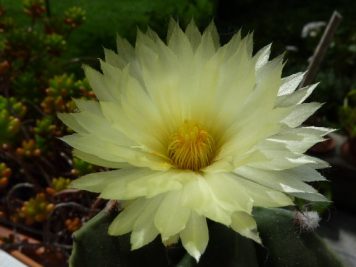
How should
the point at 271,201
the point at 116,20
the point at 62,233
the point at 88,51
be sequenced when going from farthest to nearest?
1. the point at 116,20
2. the point at 88,51
3. the point at 62,233
4. the point at 271,201

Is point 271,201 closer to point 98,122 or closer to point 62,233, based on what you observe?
point 98,122

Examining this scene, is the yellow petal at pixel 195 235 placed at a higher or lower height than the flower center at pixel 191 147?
lower

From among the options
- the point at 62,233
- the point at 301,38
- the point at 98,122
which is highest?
the point at 98,122

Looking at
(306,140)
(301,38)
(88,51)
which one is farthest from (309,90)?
(301,38)

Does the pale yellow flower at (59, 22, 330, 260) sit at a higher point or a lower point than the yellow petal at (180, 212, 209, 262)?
higher

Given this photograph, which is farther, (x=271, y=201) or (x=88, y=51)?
(x=88, y=51)

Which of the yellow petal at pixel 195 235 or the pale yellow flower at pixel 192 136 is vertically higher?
the pale yellow flower at pixel 192 136

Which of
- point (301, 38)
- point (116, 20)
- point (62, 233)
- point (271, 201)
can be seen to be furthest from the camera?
point (301, 38)

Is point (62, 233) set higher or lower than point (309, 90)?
lower
